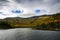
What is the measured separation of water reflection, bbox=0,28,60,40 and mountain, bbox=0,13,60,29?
0.08m

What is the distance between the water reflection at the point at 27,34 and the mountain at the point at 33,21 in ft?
0.27

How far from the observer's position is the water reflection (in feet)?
7.65

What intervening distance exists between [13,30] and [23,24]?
196mm

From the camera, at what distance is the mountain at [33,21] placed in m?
2.33

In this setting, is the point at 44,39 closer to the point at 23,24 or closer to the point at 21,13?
the point at 23,24

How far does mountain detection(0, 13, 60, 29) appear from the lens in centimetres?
233

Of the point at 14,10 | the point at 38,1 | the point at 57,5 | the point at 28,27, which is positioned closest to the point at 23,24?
the point at 28,27

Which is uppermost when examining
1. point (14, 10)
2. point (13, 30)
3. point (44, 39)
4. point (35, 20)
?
point (14, 10)

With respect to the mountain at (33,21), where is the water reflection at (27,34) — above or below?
below

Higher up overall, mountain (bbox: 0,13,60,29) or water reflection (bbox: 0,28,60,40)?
mountain (bbox: 0,13,60,29)

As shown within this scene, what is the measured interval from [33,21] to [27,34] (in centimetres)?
23

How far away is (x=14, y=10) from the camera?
2.41 meters

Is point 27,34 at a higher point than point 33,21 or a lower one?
lower

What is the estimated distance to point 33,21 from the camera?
2.38 meters
